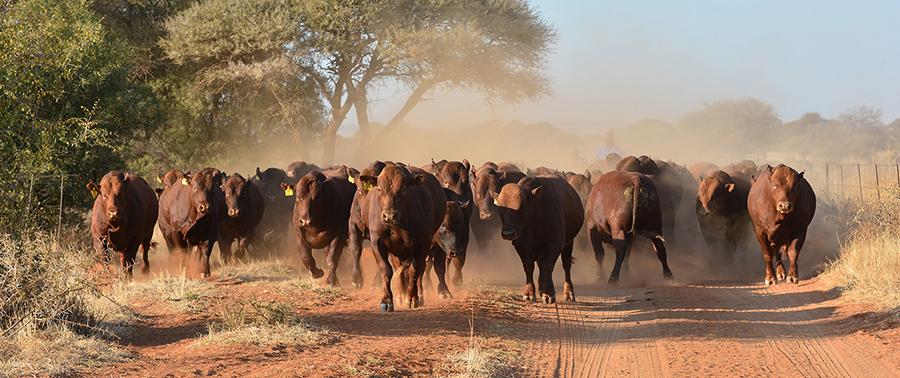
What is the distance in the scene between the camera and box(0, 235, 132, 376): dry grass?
834 centimetres

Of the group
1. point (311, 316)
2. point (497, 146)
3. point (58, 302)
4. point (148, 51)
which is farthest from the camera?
point (497, 146)

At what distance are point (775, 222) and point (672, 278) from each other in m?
1.87

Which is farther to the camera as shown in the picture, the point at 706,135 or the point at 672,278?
the point at 706,135

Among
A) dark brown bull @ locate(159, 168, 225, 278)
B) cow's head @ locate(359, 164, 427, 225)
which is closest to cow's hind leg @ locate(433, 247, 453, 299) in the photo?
cow's head @ locate(359, 164, 427, 225)

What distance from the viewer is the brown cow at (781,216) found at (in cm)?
1560

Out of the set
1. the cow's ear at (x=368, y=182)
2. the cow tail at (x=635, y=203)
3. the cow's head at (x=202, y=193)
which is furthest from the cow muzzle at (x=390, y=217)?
the cow tail at (x=635, y=203)

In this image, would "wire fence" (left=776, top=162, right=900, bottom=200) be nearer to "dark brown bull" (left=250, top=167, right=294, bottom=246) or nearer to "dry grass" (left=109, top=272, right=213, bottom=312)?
"dark brown bull" (left=250, top=167, right=294, bottom=246)

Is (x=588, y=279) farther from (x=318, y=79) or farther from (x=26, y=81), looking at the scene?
(x=318, y=79)

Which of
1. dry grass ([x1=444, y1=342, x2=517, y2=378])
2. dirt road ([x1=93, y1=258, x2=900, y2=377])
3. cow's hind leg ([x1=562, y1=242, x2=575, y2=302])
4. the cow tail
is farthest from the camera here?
the cow tail

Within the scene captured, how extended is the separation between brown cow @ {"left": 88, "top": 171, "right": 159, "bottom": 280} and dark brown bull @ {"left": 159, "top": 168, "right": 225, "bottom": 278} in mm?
437

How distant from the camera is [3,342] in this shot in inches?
335

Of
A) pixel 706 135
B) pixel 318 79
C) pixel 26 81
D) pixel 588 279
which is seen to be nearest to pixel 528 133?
pixel 706 135

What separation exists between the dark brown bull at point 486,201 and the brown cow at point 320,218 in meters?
2.13

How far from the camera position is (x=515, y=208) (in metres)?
13.2
